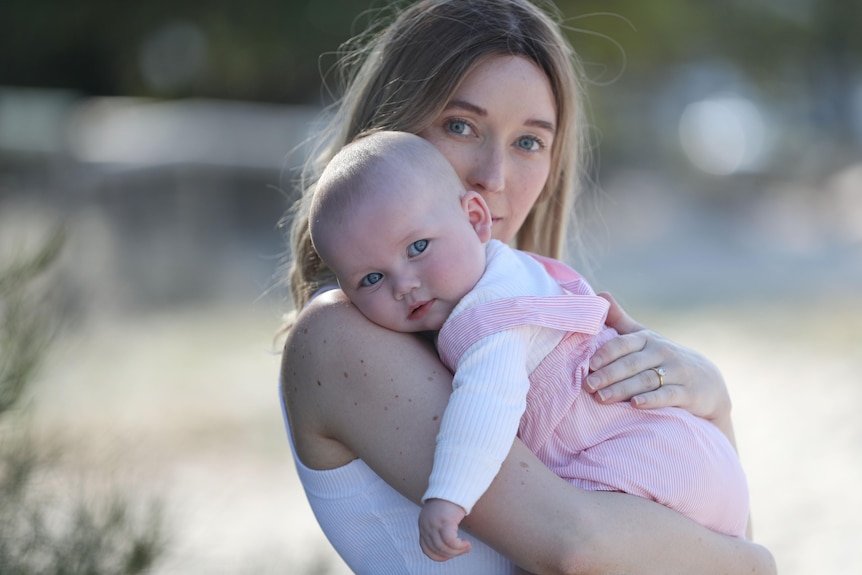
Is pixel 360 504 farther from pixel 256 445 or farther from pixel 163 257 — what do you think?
pixel 163 257

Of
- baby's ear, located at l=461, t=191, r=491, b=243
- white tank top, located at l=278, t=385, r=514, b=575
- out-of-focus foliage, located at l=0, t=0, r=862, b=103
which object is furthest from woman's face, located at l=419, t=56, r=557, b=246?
out-of-focus foliage, located at l=0, t=0, r=862, b=103

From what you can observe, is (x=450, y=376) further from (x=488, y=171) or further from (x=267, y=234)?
(x=267, y=234)

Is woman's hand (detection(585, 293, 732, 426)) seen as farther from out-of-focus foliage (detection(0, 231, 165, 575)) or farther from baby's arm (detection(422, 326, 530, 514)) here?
out-of-focus foliage (detection(0, 231, 165, 575))

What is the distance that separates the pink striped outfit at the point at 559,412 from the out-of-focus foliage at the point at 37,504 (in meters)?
1.26

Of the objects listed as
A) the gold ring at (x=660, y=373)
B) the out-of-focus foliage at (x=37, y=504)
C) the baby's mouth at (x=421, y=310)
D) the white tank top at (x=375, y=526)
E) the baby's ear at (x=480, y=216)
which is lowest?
the out-of-focus foliage at (x=37, y=504)

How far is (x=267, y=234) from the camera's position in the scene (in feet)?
46.5

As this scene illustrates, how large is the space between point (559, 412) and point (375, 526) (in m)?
0.44

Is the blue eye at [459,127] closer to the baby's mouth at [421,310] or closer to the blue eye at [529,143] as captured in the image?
the blue eye at [529,143]

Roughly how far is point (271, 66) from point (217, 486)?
13.4 metres

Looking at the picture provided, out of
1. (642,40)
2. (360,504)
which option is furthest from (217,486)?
(642,40)

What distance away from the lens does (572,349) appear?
81.7 inches

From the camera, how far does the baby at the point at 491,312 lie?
1.97 metres

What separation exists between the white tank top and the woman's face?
0.71 meters

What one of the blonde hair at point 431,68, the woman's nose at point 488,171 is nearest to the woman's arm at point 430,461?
the blonde hair at point 431,68
